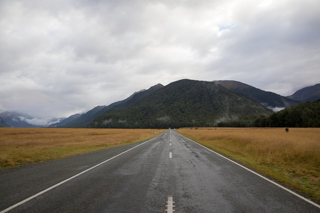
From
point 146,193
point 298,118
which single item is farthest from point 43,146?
point 298,118

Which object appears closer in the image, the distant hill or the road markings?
the road markings

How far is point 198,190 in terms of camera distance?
5.77 m

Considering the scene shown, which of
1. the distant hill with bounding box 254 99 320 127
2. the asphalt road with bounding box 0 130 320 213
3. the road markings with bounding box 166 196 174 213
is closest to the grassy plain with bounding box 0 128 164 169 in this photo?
the asphalt road with bounding box 0 130 320 213

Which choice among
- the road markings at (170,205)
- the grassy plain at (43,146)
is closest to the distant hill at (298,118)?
the grassy plain at (43,146)

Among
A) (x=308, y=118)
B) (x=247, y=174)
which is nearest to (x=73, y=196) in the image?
(x=247, y=174)

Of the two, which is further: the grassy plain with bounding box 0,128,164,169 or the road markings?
the grassy plain with bounding box 0,128,164,169

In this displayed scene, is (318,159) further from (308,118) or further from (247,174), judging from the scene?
(308,118)

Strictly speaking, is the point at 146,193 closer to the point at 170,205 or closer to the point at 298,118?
the point at 170,205

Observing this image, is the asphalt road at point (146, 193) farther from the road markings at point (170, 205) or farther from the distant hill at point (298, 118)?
the distant hill at point (298, 118)

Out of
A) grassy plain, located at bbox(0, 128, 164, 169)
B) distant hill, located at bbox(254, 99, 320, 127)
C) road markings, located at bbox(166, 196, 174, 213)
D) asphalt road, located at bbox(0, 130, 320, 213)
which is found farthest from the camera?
distant hill, located at bbox(254, 99, 320, 127)

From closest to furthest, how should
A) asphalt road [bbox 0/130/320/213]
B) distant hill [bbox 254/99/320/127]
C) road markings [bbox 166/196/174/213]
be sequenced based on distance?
1. road markings [bbox 166/196/174/213]
2. asphalt road [bbox 0/130/320/213]
3. distant hill [bbox 254/99/320/127]

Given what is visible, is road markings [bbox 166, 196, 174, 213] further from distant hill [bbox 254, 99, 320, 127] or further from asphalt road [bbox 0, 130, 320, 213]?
distant hill [bbox 254, 99, 320, 127]

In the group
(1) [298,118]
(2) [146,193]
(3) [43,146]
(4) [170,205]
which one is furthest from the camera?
(1) [298,118]

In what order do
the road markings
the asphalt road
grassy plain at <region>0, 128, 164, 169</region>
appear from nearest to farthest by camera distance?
the road markings, the asphalt road, grassy plain at <region>0, 128, 164, 169</region>
